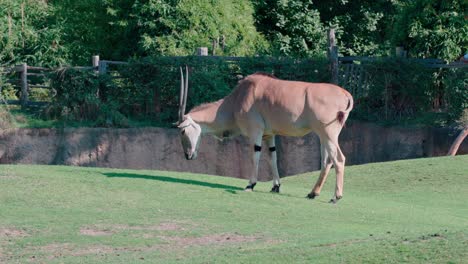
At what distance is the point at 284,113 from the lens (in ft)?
62.1

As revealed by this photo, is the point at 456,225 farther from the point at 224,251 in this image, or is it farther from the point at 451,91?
the point at 451,91

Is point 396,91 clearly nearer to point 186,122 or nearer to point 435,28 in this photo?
point 435,28

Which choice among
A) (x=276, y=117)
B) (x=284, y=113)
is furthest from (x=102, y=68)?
(x=284, y=113)

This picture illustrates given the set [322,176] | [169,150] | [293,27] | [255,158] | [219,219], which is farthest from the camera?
[293,27]

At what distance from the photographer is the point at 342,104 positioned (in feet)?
60.7

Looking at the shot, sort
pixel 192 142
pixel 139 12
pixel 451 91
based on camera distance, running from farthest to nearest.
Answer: pixel 139 12, pixel 451 91, pixel 192 142

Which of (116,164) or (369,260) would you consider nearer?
(369,260)

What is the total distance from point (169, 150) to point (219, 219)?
12.5 meters

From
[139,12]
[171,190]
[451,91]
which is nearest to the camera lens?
[171,190]

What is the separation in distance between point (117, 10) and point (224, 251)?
1967 cm

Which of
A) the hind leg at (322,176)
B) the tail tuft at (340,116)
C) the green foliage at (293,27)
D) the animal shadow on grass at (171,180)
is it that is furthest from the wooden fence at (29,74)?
the tail tuft at (340,116)

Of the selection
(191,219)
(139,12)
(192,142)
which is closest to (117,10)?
(139,12)

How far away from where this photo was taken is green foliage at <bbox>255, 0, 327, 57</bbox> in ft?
114

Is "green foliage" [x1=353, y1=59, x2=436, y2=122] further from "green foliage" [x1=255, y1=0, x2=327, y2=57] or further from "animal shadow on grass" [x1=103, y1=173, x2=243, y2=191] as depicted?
"animal shadow on grass" [x1=103, y1=173, x2=243, y2=191]
